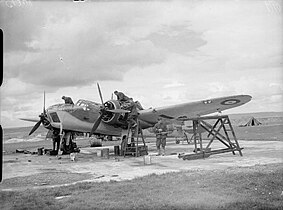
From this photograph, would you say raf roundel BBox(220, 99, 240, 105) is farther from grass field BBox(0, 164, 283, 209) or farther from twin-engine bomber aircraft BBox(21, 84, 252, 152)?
grass field BBox(0, 164, 283, 209)

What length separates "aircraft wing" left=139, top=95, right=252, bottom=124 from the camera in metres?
14.7

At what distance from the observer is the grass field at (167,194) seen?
20.1 ft

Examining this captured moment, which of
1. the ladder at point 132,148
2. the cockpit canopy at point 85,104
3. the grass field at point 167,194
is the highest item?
the cockpit canopy at point 85,104

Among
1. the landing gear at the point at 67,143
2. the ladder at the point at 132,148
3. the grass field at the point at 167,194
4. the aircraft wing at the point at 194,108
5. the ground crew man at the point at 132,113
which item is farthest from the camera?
the landing gear at the point at 67,143

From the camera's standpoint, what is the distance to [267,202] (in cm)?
605

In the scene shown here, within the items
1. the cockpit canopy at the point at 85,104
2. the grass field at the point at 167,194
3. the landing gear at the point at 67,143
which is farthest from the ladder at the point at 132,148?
the grass field at the point at 167,194

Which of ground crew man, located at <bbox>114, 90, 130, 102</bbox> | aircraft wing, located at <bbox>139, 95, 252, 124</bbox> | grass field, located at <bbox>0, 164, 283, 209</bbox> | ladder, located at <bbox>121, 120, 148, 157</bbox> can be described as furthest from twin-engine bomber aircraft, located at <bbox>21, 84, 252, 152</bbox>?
grass field, located at <bbox>0, 164, 283, 209</bbox>

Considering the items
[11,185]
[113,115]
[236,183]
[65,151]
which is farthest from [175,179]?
[65,151]

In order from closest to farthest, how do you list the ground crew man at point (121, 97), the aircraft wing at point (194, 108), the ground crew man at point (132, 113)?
1. the aircraft wing at point (194, 108)
2. the ground crew man at point (132, 113)
3. the ground crew man at point (121, 97)

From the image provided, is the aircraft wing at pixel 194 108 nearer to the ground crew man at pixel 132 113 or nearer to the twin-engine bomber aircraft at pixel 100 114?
the twin-engine bomber aircraft at pixel 100 114

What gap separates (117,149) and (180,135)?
10149mm

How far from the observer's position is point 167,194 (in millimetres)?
6832

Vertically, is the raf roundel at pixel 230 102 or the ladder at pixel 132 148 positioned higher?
the raf roundel at pixel 230 102

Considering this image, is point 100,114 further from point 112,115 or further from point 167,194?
point 167,194
